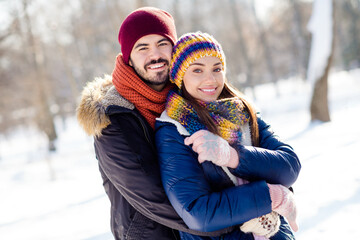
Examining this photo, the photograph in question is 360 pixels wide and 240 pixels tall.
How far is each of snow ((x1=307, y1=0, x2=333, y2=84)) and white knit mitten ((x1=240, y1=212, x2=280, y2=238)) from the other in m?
8.06

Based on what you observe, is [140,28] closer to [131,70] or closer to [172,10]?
[131,70]

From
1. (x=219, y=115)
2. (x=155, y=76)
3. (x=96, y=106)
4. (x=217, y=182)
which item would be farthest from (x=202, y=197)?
(x=155, y=76)

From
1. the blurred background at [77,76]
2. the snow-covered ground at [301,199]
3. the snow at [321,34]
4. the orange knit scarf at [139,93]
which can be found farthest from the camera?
the snow at [321,34]

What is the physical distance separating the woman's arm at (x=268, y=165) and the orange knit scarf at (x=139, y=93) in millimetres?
721

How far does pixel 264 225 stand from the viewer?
5.51ft

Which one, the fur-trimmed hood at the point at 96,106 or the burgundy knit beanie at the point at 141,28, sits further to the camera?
the burgundy knit beanie at the point at 141,28

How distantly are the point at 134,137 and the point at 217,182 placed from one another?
613mm

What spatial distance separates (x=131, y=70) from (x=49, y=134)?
16949 millimetres

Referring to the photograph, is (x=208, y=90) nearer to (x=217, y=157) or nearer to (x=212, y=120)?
(x=212, y=120)

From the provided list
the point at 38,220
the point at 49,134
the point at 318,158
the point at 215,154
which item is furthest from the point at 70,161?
the point at 215,154

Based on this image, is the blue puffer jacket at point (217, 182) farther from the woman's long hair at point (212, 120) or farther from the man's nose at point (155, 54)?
the man's nose at point (155, 54)

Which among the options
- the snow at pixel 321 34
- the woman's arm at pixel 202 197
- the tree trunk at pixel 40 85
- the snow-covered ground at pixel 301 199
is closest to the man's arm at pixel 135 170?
the woman's arm at pixel 202 197

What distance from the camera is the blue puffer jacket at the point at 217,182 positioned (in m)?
1.56

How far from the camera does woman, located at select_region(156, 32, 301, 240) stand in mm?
1579
